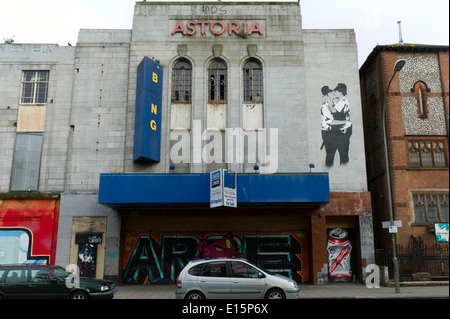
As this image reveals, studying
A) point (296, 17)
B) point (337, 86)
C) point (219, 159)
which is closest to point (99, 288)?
point (219, 159)

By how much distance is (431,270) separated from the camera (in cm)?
2023

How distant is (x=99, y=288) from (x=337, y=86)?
51.7ft

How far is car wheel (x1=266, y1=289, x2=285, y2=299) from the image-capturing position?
43.9 feet

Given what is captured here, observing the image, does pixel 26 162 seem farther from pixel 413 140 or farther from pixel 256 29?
pixel 413 140

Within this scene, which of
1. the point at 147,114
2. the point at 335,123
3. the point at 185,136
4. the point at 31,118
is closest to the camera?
the point at 147,114

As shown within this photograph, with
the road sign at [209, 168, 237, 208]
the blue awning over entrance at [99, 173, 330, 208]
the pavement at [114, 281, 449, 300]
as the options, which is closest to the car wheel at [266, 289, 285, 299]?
the pavement at [114, 281, 449, 300]

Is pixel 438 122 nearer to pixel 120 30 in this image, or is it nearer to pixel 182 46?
pixel 182 46

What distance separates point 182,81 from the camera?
22.0 metres

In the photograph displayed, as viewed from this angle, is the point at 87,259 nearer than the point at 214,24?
Yes

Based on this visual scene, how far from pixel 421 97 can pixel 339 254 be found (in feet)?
33.0

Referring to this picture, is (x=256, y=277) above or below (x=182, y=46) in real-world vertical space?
below

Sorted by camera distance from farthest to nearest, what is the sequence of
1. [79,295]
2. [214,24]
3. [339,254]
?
[214,24] < [339,254] < [79,295]

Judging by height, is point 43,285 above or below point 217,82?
below

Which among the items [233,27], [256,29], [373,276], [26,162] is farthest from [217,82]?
[373,276]
